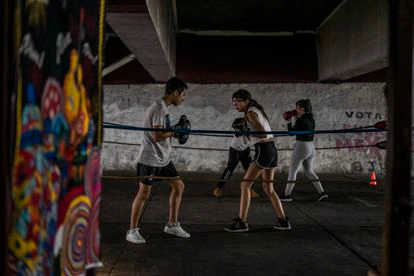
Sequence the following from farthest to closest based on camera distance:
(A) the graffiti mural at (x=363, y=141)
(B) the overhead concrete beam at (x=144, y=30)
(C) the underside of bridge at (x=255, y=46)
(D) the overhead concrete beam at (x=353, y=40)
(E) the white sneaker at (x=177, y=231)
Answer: (A) the graffiti mural at (x=363, y=141)
(C) the underside of bridge at (x=255, y=46)
(D) the overhead concrete beam at (x=353, y=40)
(B) the overhead concrete beam at (x=144, y=30)
(E) the white sneaker at (x=177, y=231)

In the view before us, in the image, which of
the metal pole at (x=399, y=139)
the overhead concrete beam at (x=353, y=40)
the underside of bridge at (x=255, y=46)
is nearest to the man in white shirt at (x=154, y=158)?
the metal pole at (x=399, y=139)

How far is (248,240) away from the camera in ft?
15.2

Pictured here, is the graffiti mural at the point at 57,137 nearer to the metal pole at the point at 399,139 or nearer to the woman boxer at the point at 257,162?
the metal pole at the point at 399,139

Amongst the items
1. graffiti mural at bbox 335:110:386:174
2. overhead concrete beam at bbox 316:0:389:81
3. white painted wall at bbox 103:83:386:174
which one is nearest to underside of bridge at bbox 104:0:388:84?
overhead concrete beam at bbox 316:0:389:81

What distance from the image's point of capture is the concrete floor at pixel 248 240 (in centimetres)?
372

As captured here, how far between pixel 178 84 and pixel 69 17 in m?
2.82

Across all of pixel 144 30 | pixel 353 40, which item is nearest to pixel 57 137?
pixel 144 30

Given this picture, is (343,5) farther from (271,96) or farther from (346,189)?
(346,189)

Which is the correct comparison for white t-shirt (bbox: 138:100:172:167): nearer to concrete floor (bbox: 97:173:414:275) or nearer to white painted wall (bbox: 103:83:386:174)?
concrete floor (bbox: 97:173:414:275)

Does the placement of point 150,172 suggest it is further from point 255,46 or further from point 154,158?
point 255,46

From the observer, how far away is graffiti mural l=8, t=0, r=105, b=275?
1569mm

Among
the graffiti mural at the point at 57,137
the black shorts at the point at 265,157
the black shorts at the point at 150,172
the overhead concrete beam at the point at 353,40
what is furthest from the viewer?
the overhead concrete beam at the point at 353,40

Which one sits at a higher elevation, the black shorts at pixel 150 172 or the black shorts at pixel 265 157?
the black shorts at pixel 265 157

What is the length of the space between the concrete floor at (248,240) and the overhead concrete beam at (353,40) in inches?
103
